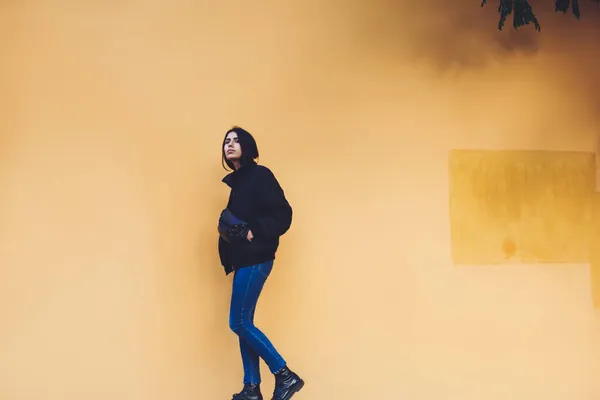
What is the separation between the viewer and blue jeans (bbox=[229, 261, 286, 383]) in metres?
2.39

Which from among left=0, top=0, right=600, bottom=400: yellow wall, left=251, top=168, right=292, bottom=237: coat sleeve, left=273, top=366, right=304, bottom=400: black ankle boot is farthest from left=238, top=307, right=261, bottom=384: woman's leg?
left=251, top=168, right=292, bottom=237: coat sleeve

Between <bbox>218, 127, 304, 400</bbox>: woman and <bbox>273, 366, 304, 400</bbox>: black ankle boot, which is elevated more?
<bbox>218, 127, 304, 400</bbox>: woman

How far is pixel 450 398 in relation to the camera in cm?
281

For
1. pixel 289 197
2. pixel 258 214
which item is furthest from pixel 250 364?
pixel 289 197

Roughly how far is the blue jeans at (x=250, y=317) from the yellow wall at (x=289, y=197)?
0.30 meters

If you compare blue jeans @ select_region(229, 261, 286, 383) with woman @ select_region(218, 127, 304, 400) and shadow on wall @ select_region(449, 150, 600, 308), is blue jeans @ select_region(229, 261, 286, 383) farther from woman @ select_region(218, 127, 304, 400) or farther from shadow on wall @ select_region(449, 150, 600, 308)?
shadow on wall @ select_region(449, 150, 600, 308)

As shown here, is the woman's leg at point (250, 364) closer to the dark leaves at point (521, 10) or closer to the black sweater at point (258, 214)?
the black sweater at point (258, 214)

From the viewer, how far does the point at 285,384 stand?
2389 mm

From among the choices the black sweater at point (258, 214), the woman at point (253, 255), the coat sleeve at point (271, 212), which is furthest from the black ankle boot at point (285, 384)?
the coat sleeve at point (271, 212)

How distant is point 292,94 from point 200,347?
1.26 metres

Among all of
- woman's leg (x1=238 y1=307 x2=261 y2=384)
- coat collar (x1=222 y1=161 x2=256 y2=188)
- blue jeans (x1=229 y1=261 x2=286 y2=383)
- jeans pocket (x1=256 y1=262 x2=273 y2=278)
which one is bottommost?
woman's leg (x1=238 y1=307 x2=261 y2=384)

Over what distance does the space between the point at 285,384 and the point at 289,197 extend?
0.86 meters

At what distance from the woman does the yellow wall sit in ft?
0.96

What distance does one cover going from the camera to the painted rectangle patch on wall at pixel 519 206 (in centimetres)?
292
